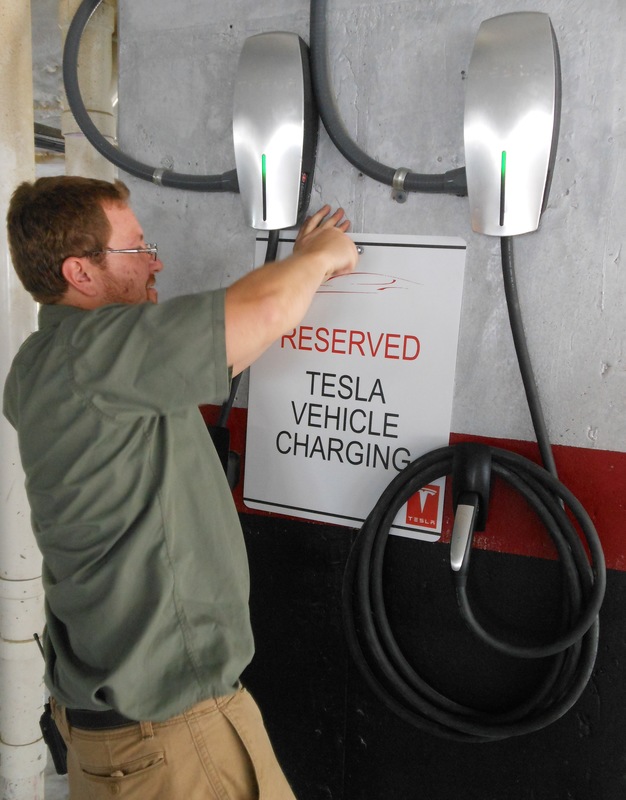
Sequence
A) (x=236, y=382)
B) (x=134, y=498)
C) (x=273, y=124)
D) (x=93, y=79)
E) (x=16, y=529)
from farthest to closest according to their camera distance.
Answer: (x=16, y=529)
(x=93, y=79)
(x=236, y=382)
(x=273, y=124)
(x=134, y=498)

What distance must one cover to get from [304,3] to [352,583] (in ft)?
4.00

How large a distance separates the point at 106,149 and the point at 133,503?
0.88 metres

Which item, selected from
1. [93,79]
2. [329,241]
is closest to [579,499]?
[329,241]

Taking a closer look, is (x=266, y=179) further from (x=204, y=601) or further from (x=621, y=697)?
(x=621, y=697)

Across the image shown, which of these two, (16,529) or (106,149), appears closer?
(106,149)

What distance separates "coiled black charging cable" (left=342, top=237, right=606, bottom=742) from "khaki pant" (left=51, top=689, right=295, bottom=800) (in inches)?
12.1

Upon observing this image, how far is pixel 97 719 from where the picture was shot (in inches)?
50.4

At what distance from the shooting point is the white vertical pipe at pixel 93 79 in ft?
5.88

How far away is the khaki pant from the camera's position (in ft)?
4.04

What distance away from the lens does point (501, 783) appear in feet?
4.82

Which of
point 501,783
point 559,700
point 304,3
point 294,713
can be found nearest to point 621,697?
point 559,700

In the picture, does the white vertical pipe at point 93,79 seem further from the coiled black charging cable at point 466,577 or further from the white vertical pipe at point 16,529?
the coiled black charging cable at point 466,577

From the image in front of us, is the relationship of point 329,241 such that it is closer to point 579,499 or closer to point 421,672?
point 579,499

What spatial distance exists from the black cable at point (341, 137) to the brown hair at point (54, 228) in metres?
0.47
